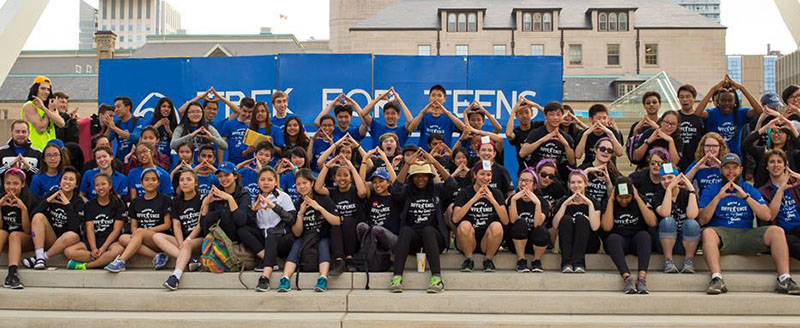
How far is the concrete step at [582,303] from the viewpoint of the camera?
233 inches

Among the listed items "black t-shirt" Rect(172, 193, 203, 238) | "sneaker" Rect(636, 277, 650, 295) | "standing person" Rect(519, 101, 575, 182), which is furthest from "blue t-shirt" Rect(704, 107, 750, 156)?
"black t-shirt" Rect(172, 193, 203, 238)

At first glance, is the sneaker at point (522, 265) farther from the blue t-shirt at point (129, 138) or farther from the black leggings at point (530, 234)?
the blue t-shirt at point (129, 138)

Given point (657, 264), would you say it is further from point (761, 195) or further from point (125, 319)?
point (125, 319)

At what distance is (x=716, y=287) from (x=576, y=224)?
4.11ft

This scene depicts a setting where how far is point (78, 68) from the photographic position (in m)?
59.5

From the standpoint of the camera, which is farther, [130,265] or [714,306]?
[130,265]

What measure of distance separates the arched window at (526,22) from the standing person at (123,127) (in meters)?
47.3

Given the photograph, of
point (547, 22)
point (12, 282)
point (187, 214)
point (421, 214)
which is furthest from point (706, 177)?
point (547, 22)

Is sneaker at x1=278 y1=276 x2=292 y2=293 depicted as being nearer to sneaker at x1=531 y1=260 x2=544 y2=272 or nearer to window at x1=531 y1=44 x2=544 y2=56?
sneaker at x1=531 y1=260 x2=544 y2=272

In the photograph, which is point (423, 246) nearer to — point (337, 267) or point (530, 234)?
point (337, 267)

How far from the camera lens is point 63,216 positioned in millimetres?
7004

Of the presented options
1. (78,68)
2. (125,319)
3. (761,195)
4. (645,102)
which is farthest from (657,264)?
(78,68)

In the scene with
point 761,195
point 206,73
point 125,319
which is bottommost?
point 125,319

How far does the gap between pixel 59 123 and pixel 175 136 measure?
56.5 inches
